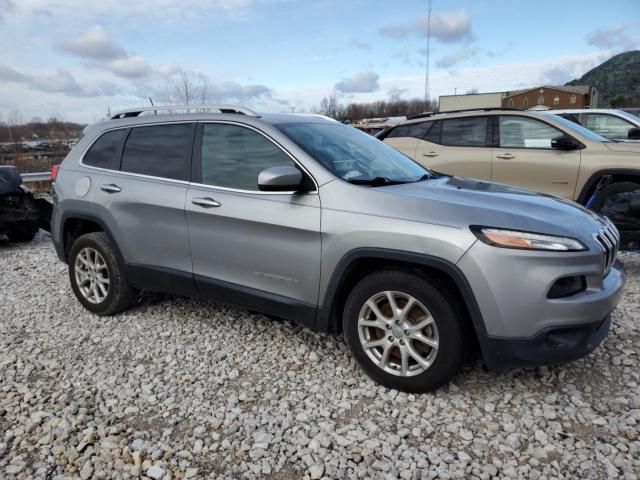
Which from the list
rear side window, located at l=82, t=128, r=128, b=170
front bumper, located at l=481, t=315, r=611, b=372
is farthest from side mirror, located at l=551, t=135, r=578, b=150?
rear side window, located at l=82, t=128, r=128, b=170

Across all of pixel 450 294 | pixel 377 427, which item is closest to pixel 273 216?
pixel 450 294

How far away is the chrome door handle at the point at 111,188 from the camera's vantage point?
3945mm

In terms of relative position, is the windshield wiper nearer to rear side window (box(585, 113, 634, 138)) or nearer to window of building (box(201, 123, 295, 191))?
window of building (box(201, 123, 295, 191))

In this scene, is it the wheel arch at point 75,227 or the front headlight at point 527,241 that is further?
the wheel arch at point 75,227

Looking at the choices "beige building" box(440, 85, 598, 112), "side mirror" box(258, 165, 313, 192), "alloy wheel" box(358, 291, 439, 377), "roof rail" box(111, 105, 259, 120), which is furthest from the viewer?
"beige building" box(440, 85, 598, 112)

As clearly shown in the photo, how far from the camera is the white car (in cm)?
778

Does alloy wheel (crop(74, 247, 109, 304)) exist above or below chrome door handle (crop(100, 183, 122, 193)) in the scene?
below

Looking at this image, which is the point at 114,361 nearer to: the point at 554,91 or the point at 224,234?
the point at 224,234

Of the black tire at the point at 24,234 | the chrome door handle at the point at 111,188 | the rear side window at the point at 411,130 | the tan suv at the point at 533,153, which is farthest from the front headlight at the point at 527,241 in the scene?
the black tire at the point at 24,234

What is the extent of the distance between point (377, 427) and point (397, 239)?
1.06 meters

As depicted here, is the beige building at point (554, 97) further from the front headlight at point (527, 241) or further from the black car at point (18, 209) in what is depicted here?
the front headlight at point (527, 241)

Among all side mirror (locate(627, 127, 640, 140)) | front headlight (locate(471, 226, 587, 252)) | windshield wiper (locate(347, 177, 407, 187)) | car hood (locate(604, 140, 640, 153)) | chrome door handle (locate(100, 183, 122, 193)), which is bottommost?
front headlight (locate(471, 226, 587, 252))

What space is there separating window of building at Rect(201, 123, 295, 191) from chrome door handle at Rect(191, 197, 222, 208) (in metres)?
0.13

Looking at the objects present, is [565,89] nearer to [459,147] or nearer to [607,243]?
[459,147]
